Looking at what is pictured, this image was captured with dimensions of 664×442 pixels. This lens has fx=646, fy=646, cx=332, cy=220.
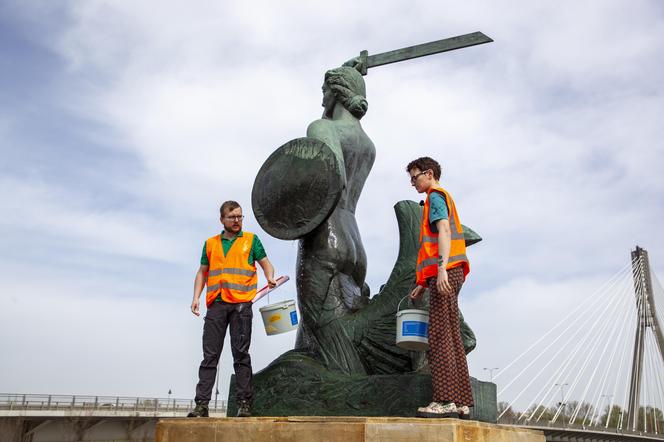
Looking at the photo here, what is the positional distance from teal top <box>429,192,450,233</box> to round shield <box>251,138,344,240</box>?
4.22 ft

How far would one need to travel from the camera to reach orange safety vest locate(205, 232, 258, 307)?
4.48m

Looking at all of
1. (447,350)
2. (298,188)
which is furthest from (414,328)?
(298,188)

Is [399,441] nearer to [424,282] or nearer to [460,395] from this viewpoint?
[460,395]

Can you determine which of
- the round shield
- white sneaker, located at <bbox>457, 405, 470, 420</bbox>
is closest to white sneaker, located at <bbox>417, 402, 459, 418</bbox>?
white sneaker, located at <bbox>457, 405, 470, 420</bbox>

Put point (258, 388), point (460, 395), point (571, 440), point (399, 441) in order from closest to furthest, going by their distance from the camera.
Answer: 1. point (399, 441)
2. point (460, 395)
3. point (258, 388)
4. point (571, 440)

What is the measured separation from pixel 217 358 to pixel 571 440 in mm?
38592

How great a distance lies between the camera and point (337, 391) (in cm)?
442

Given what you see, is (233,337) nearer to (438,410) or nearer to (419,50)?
(438,410)

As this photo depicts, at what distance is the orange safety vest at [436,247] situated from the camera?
146 inches

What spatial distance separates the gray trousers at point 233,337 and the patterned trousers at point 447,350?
1.43 m

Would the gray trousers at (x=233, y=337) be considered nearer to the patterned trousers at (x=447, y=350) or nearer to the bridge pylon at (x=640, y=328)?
the patterned trousers at (x=447, y=350)

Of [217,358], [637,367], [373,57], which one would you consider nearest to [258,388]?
[217,358]

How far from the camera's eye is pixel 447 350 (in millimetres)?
3570

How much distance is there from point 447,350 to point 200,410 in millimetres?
1713
